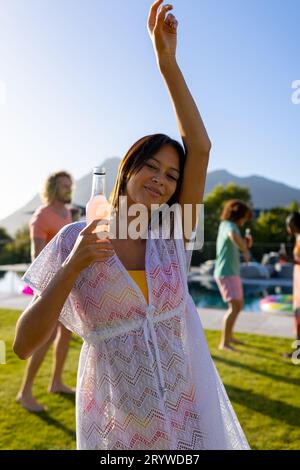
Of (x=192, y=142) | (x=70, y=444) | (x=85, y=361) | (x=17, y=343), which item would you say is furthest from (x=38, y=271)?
(x=70, y=444)

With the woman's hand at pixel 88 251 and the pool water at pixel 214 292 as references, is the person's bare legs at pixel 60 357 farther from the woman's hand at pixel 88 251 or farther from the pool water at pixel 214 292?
the pool water at pixel 214 292

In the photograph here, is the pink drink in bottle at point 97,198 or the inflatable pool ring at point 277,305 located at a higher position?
the pink drink in bottle at point 97,198

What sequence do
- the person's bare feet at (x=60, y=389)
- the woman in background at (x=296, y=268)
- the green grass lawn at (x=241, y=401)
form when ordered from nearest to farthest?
1. the green grass lawn at (x=241, y=401)
2. the person's bare feet at (x=60, y=389)
3. the woman in background at (x=296, y=268)

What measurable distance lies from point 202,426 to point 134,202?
2.75 ft

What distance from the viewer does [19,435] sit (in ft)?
11.0

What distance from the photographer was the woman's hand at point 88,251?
3.93 feet

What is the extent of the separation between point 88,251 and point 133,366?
0.46 m

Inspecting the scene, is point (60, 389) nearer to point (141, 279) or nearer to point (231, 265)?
point (231, 265)

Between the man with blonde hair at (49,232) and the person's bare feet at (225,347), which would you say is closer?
the man with blonde hair at (49,232)

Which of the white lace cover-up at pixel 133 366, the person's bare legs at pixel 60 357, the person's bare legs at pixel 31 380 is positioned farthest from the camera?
the person's bare legs at pixel 60 357

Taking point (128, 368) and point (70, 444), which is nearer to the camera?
point (128, 368)

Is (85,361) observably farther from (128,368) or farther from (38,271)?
(38,271)

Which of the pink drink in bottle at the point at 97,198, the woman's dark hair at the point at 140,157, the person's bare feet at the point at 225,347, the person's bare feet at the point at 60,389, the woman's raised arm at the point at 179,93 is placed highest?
the woman's raised arm at the point at 179,93

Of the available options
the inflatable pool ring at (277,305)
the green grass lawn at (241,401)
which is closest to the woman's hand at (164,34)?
the green grass lawn at (241,401)
